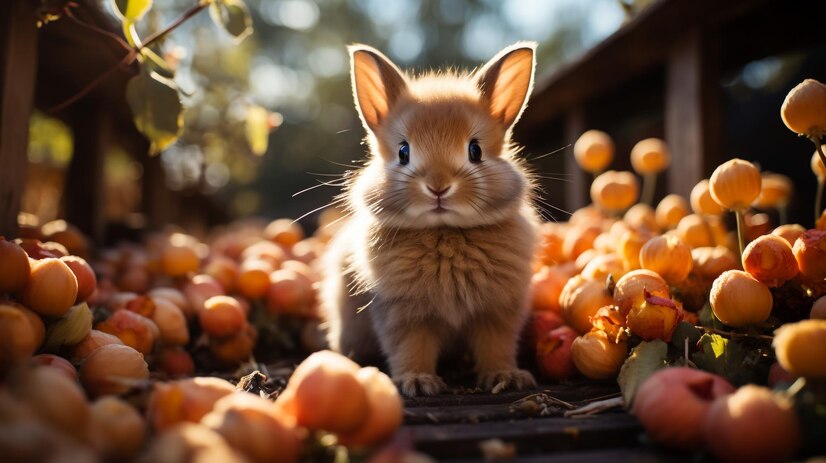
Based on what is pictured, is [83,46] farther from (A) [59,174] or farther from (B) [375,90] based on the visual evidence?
(A) [59,174]

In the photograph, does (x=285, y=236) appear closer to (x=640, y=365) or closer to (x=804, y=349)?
(x=640, y=365)

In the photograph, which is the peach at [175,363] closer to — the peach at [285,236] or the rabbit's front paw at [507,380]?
the rabbit's front paw at [507,380]

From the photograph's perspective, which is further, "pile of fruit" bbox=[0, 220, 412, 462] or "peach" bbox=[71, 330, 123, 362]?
"peach" bbox=[71, 330, 123, 362]

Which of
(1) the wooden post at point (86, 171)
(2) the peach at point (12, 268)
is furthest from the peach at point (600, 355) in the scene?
(1) the wooden post at point (86, 171)

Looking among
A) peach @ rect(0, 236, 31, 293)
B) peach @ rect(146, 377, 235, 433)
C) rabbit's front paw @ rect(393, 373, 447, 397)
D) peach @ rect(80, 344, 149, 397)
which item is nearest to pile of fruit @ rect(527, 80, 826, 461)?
rabbit's front paw @ rect(393, 373, 447, 397)

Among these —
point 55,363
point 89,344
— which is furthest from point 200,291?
point 55,363

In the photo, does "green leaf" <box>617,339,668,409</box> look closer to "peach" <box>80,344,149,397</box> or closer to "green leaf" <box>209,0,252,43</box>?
"peach" <box>80,344,149,397</box>

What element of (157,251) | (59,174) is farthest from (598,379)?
(59,174)
